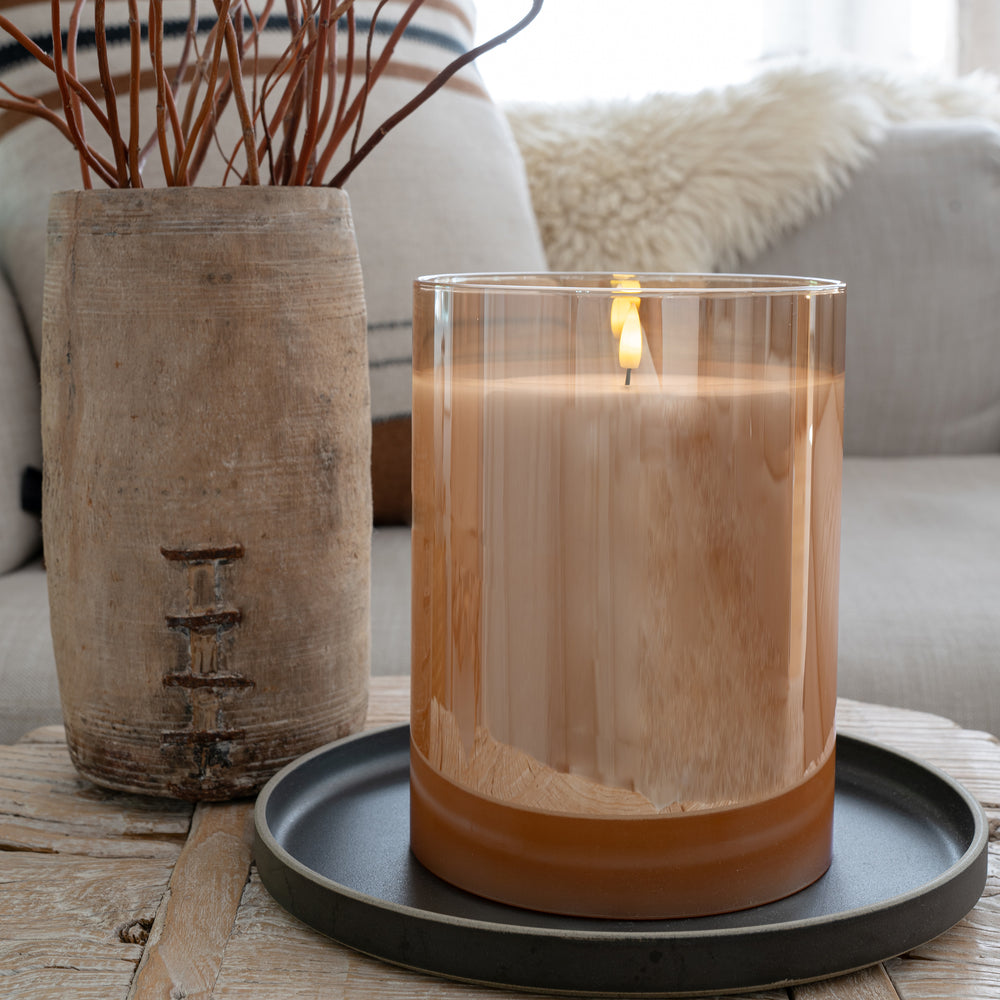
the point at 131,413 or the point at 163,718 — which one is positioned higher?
the point at 131,413

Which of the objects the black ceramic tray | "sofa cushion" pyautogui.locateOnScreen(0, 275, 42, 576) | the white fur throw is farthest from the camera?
the white fur throw

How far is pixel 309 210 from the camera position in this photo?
0.54 metres

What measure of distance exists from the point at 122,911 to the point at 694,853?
218mm

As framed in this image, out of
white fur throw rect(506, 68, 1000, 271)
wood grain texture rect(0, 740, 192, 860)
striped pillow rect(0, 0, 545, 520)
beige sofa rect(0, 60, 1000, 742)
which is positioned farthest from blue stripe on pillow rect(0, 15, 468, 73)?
wood grain texture rect(0, 740, 192, 860)

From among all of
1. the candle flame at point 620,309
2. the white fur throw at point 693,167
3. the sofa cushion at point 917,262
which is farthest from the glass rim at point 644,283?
the sofa cushion at point 917,262

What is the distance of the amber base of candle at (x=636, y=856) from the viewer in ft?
1.34

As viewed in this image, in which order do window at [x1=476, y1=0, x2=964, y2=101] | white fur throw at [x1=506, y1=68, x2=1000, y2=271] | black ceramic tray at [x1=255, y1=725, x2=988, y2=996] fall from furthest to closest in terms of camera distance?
window at [x1=476, y1=0, x2=964, y2=101]
white fur throw at [x1=506, y1=68, x2=1000, y2=271]
black ceramic tray at [x1=255, y1=725, x2=988, y2=996]

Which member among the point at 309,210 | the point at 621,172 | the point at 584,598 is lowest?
the point at 584,598

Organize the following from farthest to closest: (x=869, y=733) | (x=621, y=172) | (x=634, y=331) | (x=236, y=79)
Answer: (x=621, y=172), (x=869, y=733), (x=236, y=79), (x=634, y=331)

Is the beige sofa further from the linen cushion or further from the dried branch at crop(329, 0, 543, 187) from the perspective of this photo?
the dried branch at crop(329, 0, 543, 187)

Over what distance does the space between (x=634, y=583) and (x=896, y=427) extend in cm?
136

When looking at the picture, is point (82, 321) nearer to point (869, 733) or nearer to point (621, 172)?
point (869, 733)

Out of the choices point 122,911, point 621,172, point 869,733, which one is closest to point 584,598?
point 122,911

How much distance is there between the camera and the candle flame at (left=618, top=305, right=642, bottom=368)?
0.38m
